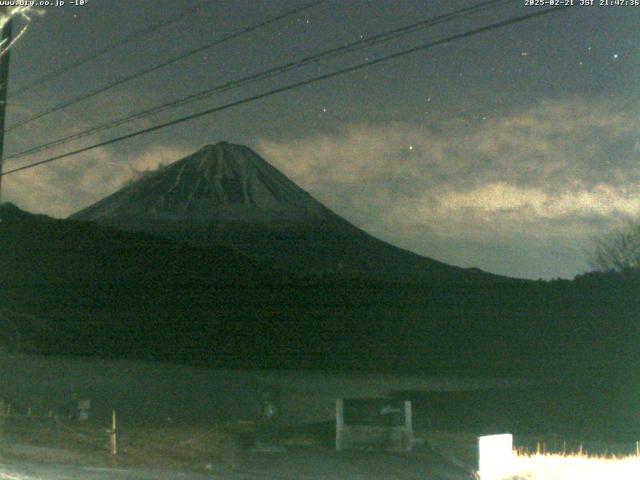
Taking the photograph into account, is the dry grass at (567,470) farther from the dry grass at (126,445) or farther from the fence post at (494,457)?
the dry grass at (126,445)

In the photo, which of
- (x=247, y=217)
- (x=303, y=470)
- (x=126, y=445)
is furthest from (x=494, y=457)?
(x=247, y=217)

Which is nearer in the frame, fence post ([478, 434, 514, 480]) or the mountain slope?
fence post ([478, 434, 514, 480])

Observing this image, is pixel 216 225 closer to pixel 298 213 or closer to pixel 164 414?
pixel 298 213

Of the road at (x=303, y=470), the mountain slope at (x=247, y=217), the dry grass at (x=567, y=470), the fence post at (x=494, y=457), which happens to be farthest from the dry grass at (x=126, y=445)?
the mountain slope at (x=247, y=217)

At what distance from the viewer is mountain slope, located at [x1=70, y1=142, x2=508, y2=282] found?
137250 mm

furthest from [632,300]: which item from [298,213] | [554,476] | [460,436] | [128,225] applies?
[298,213]

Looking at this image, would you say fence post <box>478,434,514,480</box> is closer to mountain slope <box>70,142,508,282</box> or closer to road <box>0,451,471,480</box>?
road <box>0,451,471,480</box>

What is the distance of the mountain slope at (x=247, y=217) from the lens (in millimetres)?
137250

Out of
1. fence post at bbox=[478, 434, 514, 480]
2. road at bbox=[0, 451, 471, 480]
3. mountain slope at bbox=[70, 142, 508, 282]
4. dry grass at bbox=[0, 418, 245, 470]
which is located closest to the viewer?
road at bbox=[0, 451, 471, 480]

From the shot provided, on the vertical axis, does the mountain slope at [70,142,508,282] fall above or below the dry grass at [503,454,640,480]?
above

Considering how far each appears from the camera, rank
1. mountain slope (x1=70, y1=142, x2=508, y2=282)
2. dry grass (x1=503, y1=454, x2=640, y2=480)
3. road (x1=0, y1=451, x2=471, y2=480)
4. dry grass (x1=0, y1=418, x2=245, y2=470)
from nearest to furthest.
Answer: road (x1=0, y1=451, x2=471, y2=480), dry grass (x1=503, y1=454, x2=640, y2=480), dry grass (x1=0, y1=418, x2=245, y2=470), mountain slope (x1=70, y1=142, x2=508, y2=282)

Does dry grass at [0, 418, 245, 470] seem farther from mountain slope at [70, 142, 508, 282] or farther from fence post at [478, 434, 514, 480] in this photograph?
mountain slope at [70, 142, 508, 282]

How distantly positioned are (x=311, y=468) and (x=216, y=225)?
144550 millimetres

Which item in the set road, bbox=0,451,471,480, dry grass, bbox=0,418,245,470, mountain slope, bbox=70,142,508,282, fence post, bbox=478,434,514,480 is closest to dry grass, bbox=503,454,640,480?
fence post, bbox=478,434,514,480
